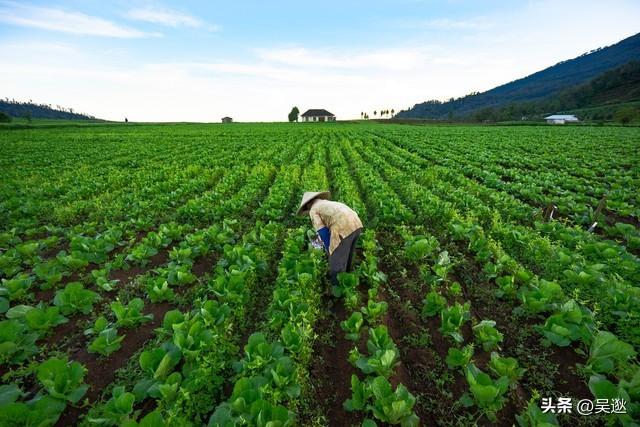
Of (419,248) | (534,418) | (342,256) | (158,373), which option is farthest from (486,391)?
(158,373)

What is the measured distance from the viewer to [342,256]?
520 centimetres

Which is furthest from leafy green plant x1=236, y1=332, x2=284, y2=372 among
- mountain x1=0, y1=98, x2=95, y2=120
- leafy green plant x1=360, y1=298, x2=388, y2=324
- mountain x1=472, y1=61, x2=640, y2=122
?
mountain x1=0, y1=98, x2=95, y2=120

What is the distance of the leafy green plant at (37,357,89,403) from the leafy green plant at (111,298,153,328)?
900 millimetres

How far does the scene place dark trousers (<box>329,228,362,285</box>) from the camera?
5.07 metres

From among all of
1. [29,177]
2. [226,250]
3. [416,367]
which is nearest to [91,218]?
[226,250]

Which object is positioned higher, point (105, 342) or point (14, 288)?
point (14, 288)

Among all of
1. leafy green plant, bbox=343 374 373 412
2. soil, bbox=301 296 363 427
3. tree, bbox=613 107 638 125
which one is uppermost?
tree, bbox=613 107 638 125

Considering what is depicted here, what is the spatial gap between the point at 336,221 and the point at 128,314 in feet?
11.2

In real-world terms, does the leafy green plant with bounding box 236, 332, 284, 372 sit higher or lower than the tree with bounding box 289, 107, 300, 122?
lower

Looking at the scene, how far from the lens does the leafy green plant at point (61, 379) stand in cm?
298

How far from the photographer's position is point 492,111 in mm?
93000

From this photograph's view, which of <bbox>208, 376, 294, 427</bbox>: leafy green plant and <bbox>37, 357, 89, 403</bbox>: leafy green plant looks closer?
<bbox>208, 376, 294, 427</bbox>: leafy green plant

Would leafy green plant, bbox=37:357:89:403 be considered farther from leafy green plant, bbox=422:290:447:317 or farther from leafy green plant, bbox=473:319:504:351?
leafy green plant, bbox=473:319:504:351

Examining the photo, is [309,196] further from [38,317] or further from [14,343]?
[14,343]
